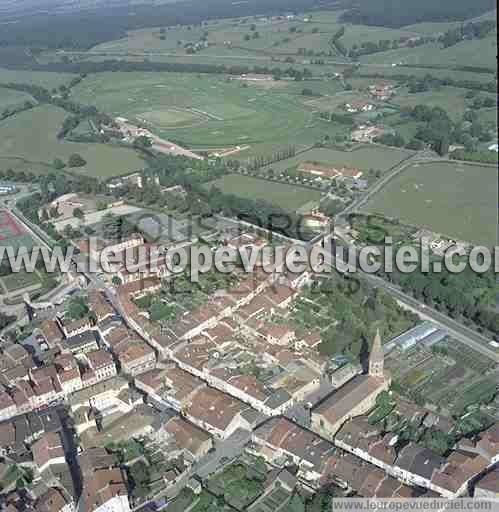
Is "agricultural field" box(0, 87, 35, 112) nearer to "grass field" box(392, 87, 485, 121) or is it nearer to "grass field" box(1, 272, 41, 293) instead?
"grass field" box(1, 272, 41, 293)

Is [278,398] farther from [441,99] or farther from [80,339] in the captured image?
[441,99]

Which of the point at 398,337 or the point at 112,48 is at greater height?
the point at 112,48

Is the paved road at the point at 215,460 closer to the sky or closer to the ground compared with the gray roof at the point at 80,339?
closer to the ground

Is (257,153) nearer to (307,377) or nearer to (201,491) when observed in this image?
(307,377)

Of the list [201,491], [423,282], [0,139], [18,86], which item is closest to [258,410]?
[201,491]

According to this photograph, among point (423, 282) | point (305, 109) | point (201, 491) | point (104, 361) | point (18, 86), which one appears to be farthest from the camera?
point (18, 86)

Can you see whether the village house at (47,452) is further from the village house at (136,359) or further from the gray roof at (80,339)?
the gray roof at (80,339)

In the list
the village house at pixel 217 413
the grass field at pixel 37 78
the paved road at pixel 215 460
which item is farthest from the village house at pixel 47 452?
the grass field at pixel 37 78
